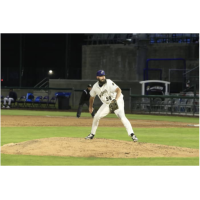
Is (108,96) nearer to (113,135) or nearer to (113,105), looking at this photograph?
(113,105)

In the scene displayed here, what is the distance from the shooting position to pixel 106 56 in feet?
120

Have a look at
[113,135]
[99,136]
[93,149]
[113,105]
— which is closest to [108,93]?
[113,105]

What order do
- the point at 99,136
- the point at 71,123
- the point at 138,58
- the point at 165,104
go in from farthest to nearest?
the point at 138,58, the point at 165,104, the point at 71,123, the point at 99,136

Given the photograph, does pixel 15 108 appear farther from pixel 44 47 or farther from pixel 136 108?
pixel 44 47

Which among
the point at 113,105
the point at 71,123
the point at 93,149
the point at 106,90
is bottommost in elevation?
the point at 93,149

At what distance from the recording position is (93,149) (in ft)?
35.0

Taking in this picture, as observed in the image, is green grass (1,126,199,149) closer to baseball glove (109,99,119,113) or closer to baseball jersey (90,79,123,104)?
baseball glove (109,99,119,113)

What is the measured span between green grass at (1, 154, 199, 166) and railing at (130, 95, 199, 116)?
53.5 ft

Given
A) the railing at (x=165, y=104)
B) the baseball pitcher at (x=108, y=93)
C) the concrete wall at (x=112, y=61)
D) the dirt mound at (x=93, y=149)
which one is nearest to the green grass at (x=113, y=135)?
the dirt mound at (x=93, y=149)

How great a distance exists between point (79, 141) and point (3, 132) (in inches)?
200

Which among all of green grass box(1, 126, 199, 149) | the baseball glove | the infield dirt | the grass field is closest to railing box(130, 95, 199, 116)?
the grass field

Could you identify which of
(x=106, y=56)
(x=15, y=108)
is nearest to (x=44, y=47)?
(x=106, y=56)

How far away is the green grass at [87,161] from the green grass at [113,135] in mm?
2706

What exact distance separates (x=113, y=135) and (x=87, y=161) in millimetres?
5824
